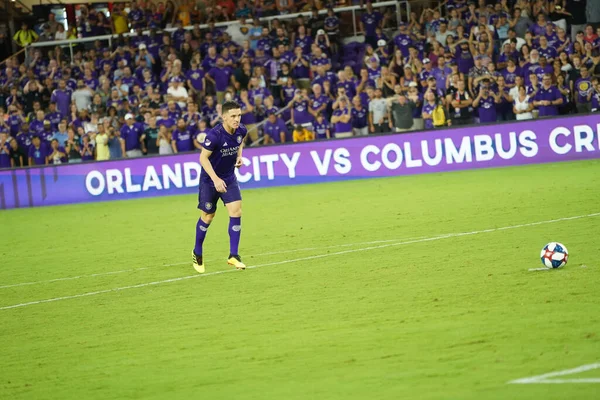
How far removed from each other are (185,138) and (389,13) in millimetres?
7824

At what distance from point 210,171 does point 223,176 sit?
55cm

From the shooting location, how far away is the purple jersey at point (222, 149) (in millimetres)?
12453

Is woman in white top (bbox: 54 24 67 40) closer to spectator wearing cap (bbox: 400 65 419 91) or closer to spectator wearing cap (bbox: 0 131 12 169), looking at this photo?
spectator wearing cap (bbox: 0 131 12 169)

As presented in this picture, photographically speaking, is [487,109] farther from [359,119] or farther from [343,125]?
[343,125]

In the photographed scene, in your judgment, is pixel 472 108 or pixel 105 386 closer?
pixel 105 386

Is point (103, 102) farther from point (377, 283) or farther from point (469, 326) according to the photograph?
point (469, 326)

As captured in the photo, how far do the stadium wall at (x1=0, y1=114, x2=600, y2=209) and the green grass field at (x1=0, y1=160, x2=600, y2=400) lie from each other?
16.8 ft

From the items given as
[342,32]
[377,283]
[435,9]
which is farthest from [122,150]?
[377,283]

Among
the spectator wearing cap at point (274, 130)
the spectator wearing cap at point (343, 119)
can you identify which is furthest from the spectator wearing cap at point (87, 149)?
the spectator wearing cap at point (343, 119)

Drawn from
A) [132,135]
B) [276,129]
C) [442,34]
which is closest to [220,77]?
[132,135]

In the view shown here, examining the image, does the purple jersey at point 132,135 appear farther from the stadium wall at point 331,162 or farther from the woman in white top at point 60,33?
the woman in white top at point 60,33

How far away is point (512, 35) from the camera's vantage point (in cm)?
2606

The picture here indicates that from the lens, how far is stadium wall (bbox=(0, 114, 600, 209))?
23688 mm

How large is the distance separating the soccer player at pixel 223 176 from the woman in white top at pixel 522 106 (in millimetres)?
13174
